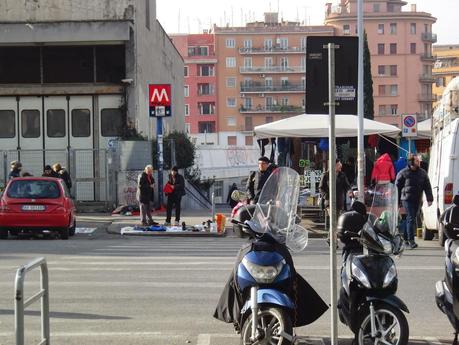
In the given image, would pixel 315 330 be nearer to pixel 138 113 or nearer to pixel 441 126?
pixel 441 126

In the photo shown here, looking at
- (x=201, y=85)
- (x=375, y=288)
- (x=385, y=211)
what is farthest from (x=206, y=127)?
(x=375, y=288)

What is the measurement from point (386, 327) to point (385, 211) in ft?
3.40

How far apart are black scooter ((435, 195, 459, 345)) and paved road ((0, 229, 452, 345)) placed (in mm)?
733

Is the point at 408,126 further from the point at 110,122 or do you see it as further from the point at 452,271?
the point at 452,271

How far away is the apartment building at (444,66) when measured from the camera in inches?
4762

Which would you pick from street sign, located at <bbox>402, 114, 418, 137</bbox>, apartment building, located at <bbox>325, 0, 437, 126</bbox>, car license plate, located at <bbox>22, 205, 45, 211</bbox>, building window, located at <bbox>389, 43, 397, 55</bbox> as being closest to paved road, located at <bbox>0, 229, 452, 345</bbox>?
car license plate, located at <bbox>22, 205, 45, 211</bbox>

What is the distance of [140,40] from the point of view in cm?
3291

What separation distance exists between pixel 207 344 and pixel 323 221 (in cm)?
1431

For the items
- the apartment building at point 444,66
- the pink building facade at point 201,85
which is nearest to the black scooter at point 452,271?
the pink building facade at point 201,85

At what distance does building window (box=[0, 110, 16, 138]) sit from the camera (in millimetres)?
31844

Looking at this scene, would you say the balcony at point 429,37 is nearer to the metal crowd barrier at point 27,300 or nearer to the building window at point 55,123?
the building window at point 55,123

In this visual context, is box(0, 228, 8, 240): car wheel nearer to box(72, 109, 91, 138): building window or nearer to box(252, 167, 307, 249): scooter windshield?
box(72, 109, 91, 138): building window

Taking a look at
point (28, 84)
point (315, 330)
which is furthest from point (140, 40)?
point (315, 330)

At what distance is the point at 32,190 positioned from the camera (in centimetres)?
2023
